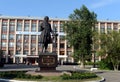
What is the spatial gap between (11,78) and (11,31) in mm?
91241

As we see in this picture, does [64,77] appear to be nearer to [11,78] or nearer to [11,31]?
[11,78]

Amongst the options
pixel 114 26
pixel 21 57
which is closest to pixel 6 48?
pixel 21 57

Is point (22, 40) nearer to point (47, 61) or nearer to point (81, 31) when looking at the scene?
point (81, 31)

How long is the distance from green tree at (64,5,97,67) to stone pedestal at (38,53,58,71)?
37.9 meters

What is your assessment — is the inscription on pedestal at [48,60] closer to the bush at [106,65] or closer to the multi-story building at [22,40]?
the bush at [106,65]

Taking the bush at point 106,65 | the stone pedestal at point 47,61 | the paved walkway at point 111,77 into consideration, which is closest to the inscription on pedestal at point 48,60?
the stone pedestal at point 47,61

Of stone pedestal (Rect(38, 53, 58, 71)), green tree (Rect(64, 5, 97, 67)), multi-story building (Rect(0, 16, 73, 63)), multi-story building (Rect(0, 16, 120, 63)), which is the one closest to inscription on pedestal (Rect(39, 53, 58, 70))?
stone pedestal (Rect(38, 53, 58, 71))

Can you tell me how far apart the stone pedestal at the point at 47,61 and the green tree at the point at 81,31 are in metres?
37.9

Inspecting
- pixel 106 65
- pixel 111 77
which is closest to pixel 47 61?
pixel 111 77

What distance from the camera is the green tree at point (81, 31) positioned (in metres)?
65.8

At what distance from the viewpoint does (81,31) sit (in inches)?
2596

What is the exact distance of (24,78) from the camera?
2497 cm

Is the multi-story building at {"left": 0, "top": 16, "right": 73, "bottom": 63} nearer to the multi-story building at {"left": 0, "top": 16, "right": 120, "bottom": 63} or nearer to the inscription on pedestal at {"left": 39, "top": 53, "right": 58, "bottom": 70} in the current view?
the multi-story building at {"left": 0, "top": 16, "right": 120, "bottom": 63}

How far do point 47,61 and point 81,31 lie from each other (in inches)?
1521
